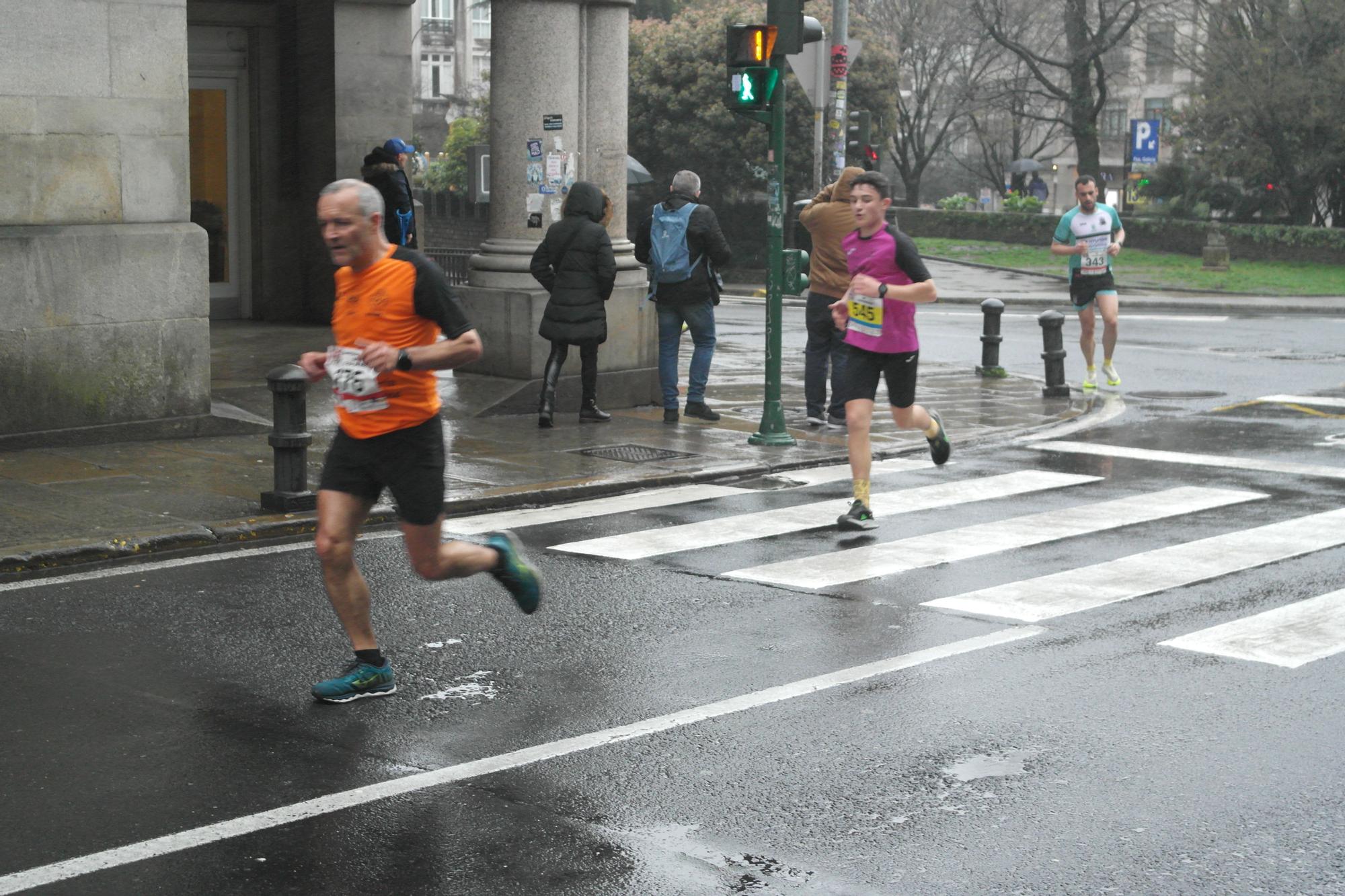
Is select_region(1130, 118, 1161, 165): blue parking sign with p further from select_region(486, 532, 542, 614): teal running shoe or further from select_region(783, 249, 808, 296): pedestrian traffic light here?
select_region(486, 532, 542, 614): teal running shoe

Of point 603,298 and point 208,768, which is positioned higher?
point 603,298

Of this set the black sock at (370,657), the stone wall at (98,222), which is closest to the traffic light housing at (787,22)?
the stone wall at (98,222)

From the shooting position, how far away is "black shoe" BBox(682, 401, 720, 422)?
46.2ft

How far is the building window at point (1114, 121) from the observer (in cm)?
8769

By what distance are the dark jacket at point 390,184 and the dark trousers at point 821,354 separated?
358 centimetres

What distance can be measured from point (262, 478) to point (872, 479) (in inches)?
153

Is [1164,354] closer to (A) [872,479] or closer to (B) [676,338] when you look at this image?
(B) [676,338]

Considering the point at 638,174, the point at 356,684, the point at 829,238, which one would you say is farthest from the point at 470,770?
the point at 638,174

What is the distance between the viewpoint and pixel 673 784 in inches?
209

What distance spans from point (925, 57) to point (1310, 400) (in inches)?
1784

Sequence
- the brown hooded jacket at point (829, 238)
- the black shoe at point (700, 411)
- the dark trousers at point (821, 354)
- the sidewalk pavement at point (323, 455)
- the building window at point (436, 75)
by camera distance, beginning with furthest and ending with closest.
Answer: the building window at point (436, 75) → the black shoe at point (700, 411) → the dark trousers at point (821, 354) → the brown hooded jacket at point (829, 238) → the sidewalk pavement at point (323, 455)

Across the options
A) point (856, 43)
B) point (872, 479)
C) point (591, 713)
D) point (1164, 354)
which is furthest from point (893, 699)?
point (856, 43)

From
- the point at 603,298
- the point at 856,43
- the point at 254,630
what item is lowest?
the point at 254,630

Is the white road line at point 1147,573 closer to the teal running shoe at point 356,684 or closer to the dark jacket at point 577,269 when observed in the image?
the teal running shoe at point 356,684
